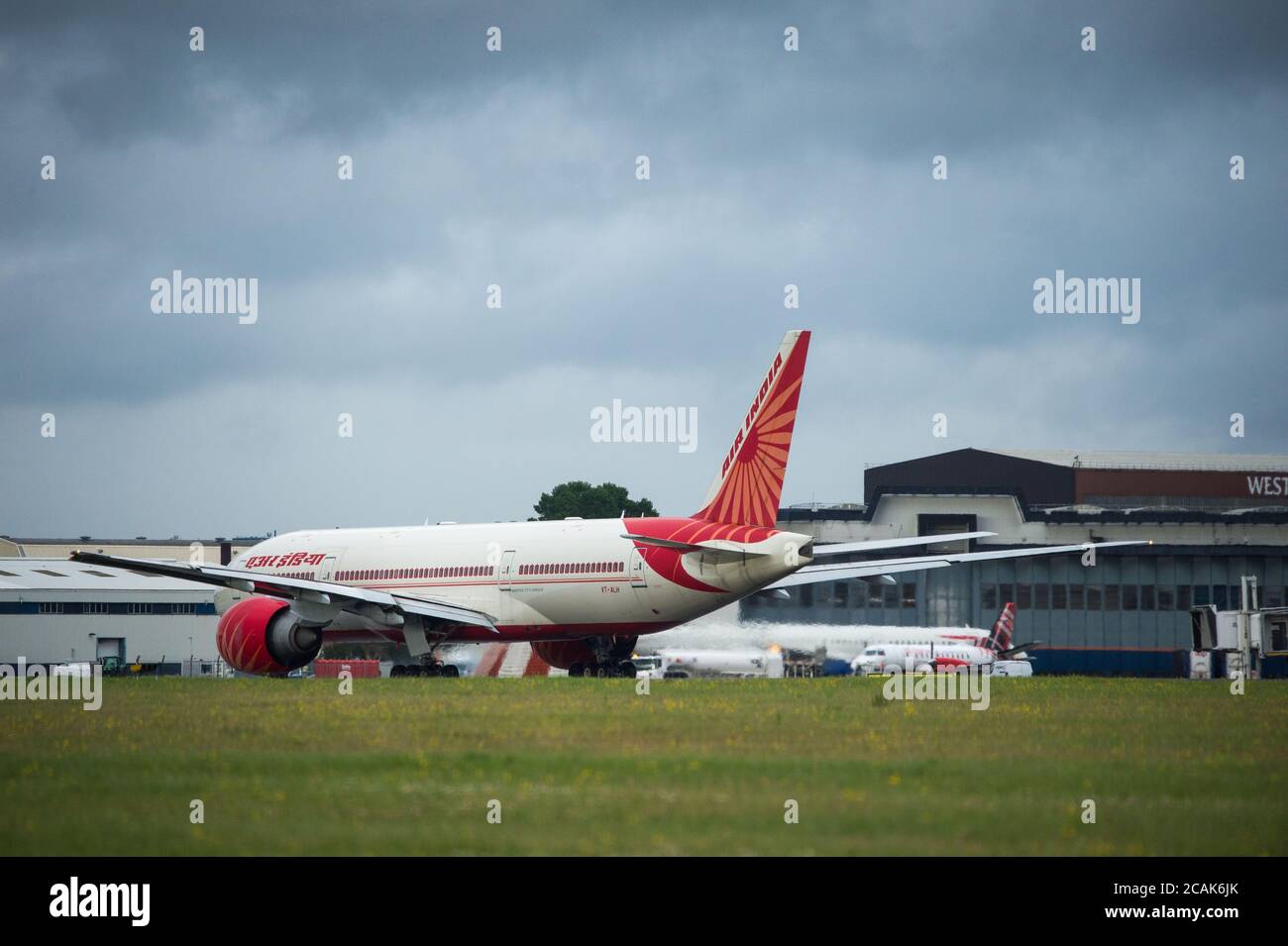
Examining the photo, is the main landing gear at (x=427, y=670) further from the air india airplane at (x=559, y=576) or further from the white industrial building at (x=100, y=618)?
the white industrial building at (x=100, y=618)

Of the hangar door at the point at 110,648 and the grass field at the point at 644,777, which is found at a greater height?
the hangar door at the point at 110,648

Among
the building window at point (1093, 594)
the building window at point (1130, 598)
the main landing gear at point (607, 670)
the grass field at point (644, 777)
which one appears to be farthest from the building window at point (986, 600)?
the grass field at point (644, 777)

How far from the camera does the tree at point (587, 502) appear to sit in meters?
153

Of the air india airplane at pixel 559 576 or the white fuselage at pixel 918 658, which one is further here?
the white fuselage at pixel 918 658

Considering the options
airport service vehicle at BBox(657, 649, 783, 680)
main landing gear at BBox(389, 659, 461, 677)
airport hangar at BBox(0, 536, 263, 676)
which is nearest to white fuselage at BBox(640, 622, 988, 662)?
airport service vehicle at BBox(657, 649, 783, 680)

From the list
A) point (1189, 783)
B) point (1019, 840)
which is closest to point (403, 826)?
point (1019, 840)

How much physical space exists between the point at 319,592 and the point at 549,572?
6.68m

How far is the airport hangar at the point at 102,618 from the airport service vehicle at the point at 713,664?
77.4 feet

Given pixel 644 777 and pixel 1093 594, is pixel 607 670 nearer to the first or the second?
pixel 644 777

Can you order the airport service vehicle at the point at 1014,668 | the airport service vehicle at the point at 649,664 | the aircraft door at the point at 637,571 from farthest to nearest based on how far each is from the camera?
1. the airport service vehicle at the point at 649,664
2. the airport service vehicle at the point at 1014,668
3. the aircraft door at the point at 637,571

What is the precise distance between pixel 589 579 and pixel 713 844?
31.7 metres

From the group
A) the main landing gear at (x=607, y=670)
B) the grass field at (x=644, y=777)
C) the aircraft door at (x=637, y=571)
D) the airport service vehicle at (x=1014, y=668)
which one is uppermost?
the aircraft door at (x=637, y=571)

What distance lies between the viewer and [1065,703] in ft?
102
